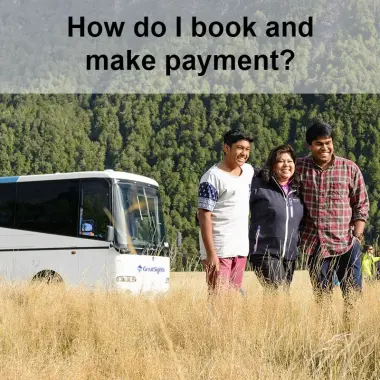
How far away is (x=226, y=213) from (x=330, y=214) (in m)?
0.74

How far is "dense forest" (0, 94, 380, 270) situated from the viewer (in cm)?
9012

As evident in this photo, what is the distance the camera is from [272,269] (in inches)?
210

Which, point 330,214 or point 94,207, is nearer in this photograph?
point 330,214

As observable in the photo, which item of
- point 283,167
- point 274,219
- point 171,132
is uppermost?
point 171,132

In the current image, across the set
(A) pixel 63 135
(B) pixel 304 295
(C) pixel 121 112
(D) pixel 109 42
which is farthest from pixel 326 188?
(D) pixel 109 42

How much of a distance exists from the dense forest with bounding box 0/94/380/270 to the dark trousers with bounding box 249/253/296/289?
2920 inches

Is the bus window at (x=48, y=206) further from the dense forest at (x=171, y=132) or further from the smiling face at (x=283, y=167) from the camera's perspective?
the dense forest at (x=171, y=132)

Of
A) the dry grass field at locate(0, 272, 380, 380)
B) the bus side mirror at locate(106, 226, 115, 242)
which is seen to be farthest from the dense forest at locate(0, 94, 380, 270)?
the dry grass field at locate(0, 272, 380, 380)

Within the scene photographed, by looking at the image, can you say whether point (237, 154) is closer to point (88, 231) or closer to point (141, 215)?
point (88, 231)

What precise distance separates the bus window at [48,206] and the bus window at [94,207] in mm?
183

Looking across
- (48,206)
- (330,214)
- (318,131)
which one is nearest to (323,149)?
(318,131)

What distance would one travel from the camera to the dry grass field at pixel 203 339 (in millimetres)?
4086

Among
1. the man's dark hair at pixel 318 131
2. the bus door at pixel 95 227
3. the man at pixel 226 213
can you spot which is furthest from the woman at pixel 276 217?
the bus door at pixel 95 227

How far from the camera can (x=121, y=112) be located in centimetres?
11031
